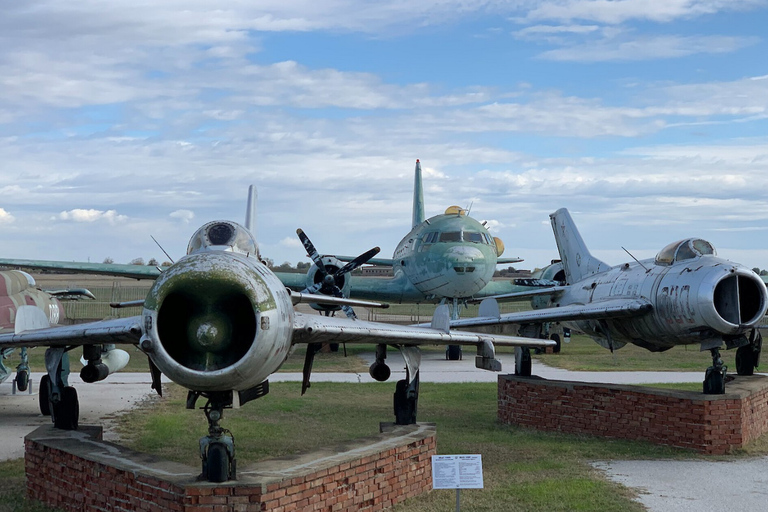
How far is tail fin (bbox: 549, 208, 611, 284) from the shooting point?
1941 cm

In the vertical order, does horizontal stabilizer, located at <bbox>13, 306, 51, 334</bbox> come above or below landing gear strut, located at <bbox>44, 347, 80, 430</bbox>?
above

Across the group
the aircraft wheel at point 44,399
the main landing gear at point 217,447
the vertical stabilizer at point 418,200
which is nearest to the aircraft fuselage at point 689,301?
the main landing gear at point 217,447

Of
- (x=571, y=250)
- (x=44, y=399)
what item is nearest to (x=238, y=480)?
(x=44, y=399)

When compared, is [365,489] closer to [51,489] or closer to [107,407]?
[51,489]

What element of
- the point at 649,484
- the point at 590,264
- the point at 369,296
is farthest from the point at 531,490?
the point at 369,296

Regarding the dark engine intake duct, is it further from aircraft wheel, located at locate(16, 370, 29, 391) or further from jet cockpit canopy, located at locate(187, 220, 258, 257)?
aircraft wheel, located at locate(16, 370, 29, 391)

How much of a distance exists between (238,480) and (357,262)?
1804cm

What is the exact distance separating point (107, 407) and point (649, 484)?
11715 mm

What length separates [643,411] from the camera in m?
13.6

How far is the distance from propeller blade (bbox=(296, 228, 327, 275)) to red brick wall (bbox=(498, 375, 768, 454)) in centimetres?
1156

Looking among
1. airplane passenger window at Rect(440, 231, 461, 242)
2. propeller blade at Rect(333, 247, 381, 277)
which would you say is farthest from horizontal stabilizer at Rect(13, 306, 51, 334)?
airplane passenger window at Rect(440, 231, 461, 242)

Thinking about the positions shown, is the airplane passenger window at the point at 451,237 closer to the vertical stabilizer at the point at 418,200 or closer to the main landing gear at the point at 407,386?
the vertical stabilizer at the point at 418,200

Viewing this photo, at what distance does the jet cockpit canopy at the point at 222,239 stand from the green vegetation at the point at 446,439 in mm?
3356

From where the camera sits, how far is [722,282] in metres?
13.4
